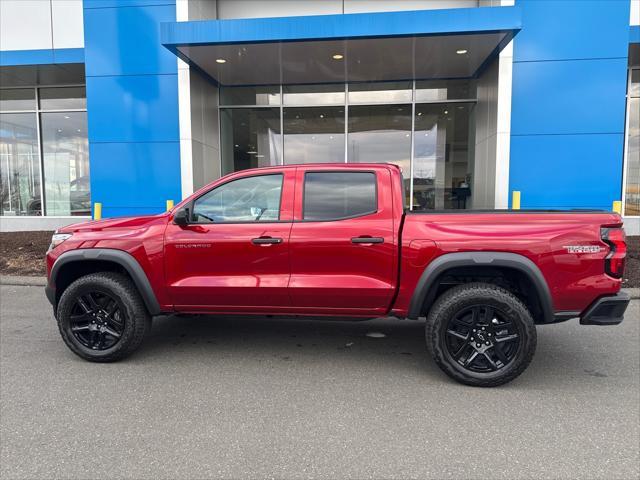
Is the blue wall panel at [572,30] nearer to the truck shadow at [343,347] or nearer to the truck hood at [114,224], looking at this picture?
the truck shadow at [343,347]

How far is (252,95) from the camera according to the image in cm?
1277

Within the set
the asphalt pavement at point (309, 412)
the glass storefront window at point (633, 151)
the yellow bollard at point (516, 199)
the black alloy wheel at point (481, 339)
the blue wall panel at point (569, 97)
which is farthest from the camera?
the glass storefront window at point (633, 151)

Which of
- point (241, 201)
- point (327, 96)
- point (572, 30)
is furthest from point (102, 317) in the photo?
point (572, 30)

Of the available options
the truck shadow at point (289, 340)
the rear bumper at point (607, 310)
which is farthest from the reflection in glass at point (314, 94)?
the rear bumper at point (607, 310)

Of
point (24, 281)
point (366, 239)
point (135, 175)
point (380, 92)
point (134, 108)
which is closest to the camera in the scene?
point (366, 239)

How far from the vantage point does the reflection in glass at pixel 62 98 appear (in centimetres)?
1330

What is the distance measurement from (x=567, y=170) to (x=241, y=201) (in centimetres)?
869

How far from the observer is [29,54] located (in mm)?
11258

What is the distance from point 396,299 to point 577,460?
167 centimetres

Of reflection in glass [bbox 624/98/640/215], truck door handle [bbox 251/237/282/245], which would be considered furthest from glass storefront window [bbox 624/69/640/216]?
truck door handle [bbox 251/237/282/245]

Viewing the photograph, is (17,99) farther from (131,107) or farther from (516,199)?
(516,199)

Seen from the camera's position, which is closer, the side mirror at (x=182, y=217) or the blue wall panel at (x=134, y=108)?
the side mirror at (x=182, y=217)

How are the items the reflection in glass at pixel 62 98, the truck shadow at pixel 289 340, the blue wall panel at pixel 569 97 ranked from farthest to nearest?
the reflection in glass at pixel 62 98 < the blue wall panel at pixel 569 97 < the truck shadow at pixel 289 340

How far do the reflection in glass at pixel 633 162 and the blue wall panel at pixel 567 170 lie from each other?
7.66 feet
